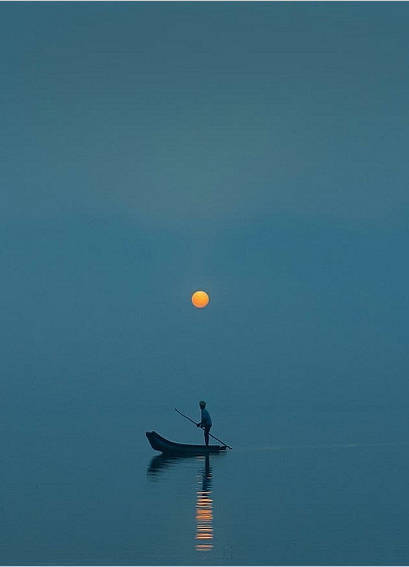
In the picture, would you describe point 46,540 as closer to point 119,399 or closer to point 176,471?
point 176,471

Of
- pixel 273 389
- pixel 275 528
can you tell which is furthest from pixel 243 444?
pixel 273 389

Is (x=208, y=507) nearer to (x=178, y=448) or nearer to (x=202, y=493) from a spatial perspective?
(x=202, y=493)

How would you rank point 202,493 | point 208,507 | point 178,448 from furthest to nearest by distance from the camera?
point 178,448, point 202,493, point 208,507

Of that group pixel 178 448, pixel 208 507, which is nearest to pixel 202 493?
pixel 208 507

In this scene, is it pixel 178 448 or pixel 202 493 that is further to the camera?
pixel 178 448

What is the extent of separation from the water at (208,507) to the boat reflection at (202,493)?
0.14 feet

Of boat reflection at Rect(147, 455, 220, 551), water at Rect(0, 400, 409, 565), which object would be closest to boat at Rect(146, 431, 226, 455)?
boat reflection at Rect(147, 455, 220, 551)

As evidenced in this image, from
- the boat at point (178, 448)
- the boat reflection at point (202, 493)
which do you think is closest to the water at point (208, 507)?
the boat reflection at point (202, 493)

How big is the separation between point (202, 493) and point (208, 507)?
2415mm

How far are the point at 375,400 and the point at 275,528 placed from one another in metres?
108

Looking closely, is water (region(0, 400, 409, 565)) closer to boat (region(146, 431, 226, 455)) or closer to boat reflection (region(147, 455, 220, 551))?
boat reflection (region(147, 455, 220, 551))

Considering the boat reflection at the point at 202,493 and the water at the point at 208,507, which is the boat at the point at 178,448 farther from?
the water at the point at 208,507

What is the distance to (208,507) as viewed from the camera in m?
25.8

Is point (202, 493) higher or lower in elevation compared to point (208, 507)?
higher
